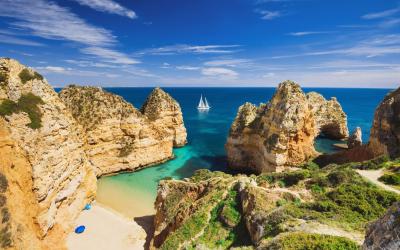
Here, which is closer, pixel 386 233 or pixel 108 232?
pixel 386 233

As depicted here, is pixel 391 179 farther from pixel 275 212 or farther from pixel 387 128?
pixel 387 128

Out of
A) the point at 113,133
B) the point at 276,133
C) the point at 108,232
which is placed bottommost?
the point at 108,232

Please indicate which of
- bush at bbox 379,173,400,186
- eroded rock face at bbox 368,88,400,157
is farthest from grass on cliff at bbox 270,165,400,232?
eroded rock face at bbox 368,88,400,157

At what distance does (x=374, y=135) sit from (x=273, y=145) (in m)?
10.7

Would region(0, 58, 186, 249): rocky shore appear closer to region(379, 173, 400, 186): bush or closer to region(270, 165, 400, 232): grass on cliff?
region(270, 165, 400, 232): grass on cliff

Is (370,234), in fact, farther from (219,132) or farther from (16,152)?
(219,132)

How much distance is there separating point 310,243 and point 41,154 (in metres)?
18.9

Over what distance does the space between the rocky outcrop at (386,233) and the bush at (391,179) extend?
480 inches

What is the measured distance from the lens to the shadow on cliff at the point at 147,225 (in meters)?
21.8

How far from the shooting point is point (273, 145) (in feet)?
95.7

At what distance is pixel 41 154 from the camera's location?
1959 cm

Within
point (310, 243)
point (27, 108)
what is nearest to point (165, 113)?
point (27, 108)

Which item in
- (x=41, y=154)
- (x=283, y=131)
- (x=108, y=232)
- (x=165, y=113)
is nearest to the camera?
(x=41, y=154)

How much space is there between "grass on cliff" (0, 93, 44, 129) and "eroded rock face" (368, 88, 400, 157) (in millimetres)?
31561
